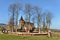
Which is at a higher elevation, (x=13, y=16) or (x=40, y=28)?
(x=13, y=16)

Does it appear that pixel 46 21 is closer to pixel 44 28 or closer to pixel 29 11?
pixel 44 28

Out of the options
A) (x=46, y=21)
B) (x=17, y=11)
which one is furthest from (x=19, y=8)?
(x=46, y=21)

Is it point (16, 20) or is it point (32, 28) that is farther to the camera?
point (32, 28)

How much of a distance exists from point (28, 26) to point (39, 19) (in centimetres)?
1214

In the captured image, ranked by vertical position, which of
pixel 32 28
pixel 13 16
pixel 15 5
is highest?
pixel 15 5

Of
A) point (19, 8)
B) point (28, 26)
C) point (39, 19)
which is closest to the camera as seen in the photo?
point (19, 8)

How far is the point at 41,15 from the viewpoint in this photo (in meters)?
59.4

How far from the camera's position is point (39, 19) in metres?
58.1

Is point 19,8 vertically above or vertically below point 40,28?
above

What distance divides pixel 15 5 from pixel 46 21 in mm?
15935

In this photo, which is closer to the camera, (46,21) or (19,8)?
(19,8)

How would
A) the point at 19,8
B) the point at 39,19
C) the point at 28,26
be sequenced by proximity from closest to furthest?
1. the point at 19,8
2. the point at 39,19
3. the point at 28,26

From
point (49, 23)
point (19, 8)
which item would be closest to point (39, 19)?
point (49, 23)

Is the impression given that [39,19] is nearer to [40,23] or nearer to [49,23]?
A: [40,23]
